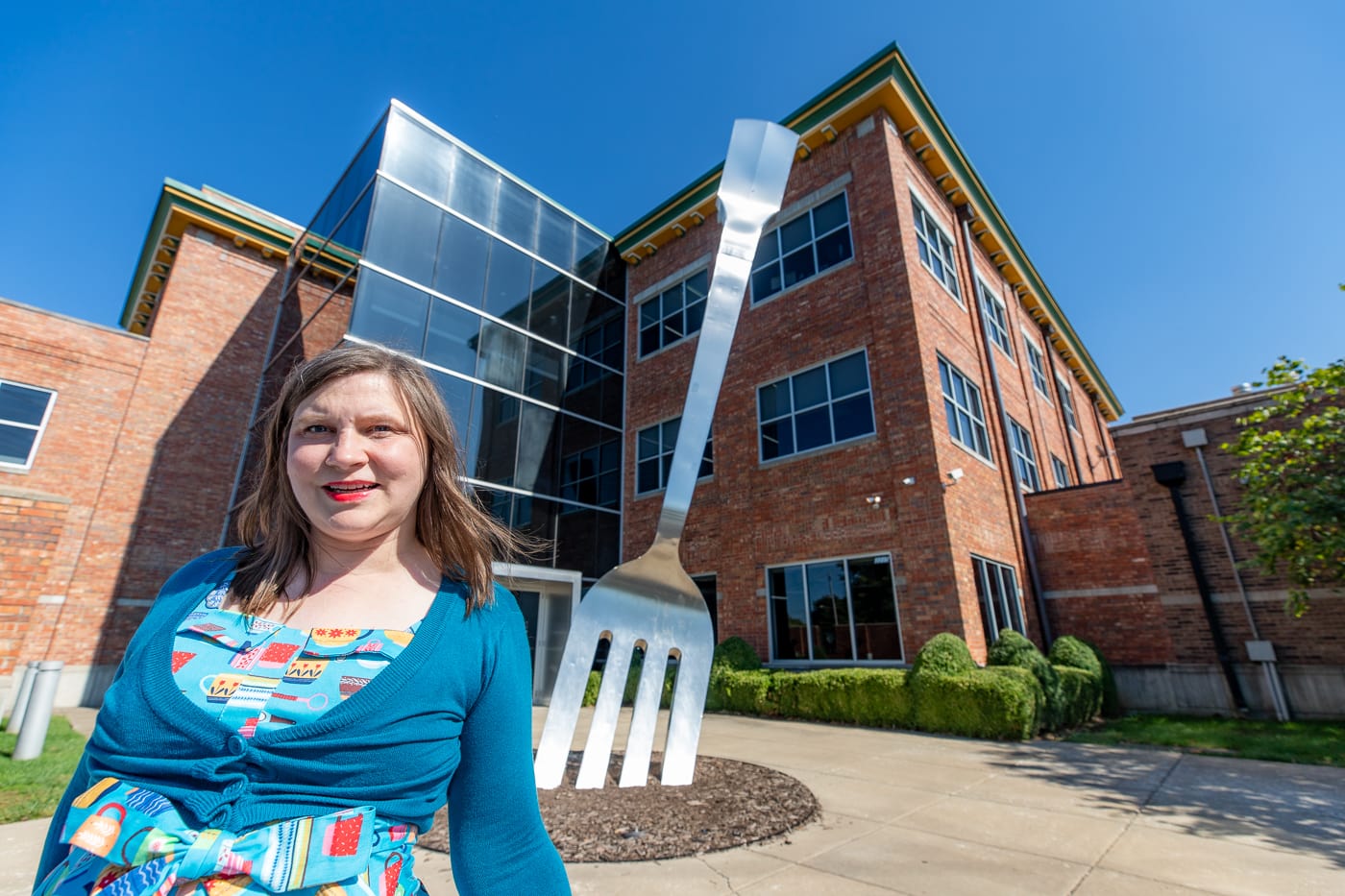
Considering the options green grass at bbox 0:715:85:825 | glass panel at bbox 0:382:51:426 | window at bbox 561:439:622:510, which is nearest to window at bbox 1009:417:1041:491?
window at bbox 561:439:622:510

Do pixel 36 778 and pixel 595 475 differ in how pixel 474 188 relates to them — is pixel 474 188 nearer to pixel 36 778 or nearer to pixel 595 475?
pixel 595 475

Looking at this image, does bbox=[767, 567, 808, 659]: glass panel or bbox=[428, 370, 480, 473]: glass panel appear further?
bbox=[428, 370, 480, 473]: glass panel

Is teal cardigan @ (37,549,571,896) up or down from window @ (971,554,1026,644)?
down

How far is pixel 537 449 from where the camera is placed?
12961 mm

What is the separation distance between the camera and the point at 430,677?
1.03 metres

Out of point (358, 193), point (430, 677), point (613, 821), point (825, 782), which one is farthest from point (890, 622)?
point (358, 193)

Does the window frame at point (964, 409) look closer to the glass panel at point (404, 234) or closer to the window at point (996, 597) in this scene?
the window at point (996, 597)

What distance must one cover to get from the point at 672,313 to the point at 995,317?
8.30m

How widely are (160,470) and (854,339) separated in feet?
47.1

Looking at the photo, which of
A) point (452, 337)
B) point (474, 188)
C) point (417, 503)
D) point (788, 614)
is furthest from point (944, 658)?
Result: point (474, 188)

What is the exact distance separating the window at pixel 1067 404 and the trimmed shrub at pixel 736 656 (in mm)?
14551

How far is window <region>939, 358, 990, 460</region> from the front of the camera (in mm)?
10750

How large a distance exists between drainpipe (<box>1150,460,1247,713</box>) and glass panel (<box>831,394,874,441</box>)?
5.36 metres

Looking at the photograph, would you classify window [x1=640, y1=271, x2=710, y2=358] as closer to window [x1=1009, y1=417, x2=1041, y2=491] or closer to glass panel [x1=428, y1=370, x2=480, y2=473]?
glass panel [x1=428, y1=370, x2=480, y2=473]
